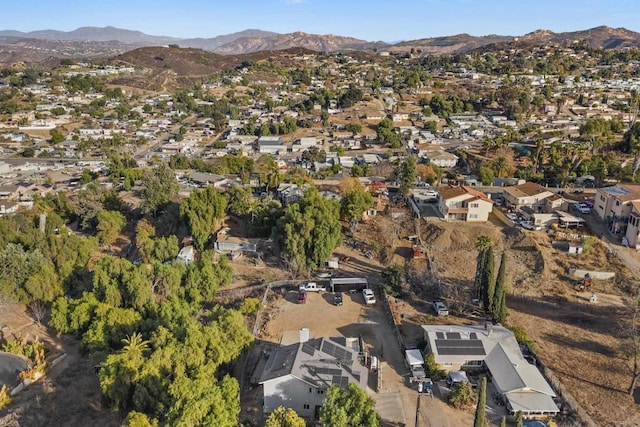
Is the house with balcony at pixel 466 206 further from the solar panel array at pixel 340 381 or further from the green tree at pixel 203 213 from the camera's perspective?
the solar panel array at pixel 340 381

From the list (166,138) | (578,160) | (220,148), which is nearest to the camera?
(578,160)

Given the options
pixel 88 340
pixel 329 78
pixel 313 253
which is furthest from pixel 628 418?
pixel 329 78

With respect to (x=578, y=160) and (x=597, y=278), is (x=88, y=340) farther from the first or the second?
(x=578, y=160)

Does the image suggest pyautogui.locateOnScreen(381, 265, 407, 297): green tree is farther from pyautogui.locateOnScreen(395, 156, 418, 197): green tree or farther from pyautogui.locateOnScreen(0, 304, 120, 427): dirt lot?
pyautogui.locateOnScreen(0, 304, 120, 427): dirt lot

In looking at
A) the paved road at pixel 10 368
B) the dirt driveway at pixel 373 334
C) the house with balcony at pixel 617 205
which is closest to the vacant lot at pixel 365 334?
the dirt driveway at pixel 373 334

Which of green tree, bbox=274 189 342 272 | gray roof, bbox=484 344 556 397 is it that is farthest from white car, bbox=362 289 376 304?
gray roof, bbox=484 344 556 397
